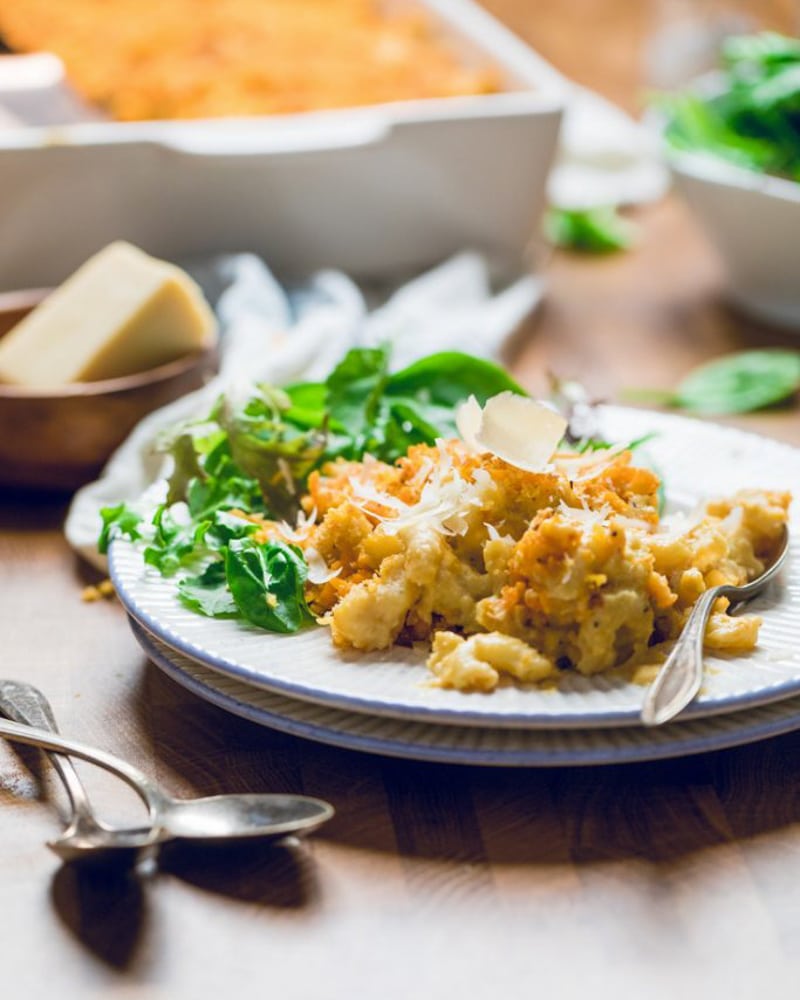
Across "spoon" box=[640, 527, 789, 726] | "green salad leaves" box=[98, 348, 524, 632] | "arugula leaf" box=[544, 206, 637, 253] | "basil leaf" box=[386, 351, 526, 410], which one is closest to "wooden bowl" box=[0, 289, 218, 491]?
"green salad leaves" box=[98, 348, 524, 632]

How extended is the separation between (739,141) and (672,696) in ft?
6.62

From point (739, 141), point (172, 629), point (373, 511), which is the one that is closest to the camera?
point (172, 629)

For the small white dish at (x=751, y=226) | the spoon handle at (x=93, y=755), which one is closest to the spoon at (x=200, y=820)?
the spoon handle at (x=93, y=755)

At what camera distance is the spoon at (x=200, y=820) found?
1.23 m

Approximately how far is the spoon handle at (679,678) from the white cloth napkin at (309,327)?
89 cm

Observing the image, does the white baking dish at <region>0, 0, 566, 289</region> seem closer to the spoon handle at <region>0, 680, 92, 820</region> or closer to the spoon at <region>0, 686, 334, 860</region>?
the spoon handle at <region>0, 680, 92, 820</region>

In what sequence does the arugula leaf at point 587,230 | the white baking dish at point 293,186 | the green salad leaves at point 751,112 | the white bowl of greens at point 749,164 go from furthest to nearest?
the arugula leaf at point 587,230 → the green salad leaves at point 751,112 → the white bowl of greens at point 749,164 → the white baking dish at point 293,186

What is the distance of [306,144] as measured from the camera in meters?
2.68

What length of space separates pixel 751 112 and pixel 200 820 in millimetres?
2233

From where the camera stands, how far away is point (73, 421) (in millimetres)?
2100

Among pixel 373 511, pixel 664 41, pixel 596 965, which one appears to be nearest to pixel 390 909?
pixel 596 965

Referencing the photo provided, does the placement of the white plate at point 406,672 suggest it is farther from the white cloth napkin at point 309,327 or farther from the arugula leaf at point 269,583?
the white cloth napkin at point 309,327

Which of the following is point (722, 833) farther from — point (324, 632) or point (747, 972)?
point (324, 632)

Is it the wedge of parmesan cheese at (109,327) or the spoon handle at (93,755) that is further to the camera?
the wedge of parmesan cheese at (109,327)
